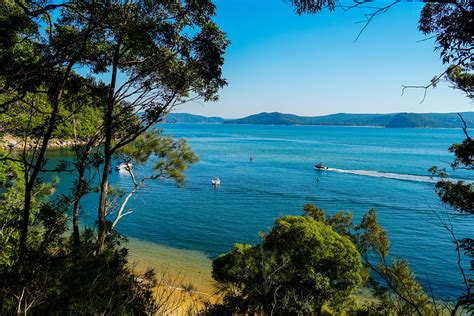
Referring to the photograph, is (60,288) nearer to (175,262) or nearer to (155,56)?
(155,56)

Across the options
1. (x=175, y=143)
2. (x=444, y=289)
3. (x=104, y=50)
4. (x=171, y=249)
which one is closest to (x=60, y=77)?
(x=104, y=50)

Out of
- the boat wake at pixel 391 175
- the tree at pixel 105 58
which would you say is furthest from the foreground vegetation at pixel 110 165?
the boat wake at pixel 391 175

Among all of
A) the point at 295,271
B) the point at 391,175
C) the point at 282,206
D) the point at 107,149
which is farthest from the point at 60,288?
the point at 391,175

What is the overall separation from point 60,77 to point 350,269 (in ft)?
46.4

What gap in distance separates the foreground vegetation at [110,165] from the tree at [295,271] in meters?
0.06

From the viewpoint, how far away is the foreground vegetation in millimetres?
5969

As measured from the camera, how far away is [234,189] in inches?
1827

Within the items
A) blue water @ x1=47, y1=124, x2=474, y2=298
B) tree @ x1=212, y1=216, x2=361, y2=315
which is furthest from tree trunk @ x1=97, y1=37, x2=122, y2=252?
blue water @ x1=47, y1=124, x2=474, y2=298

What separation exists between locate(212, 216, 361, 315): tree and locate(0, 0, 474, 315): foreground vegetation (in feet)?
0.20

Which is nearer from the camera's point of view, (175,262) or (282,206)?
(175,262)

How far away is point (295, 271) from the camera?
13750 mm

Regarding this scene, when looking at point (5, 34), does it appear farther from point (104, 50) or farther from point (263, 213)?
point (263, 213)

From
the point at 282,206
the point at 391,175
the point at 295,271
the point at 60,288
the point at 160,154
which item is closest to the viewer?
the point at 60,288

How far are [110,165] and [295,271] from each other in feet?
30.4
